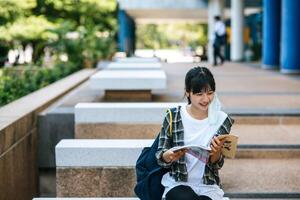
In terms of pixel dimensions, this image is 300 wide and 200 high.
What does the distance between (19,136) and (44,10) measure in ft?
65.1

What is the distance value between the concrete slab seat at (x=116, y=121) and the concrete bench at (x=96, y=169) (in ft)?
4.38

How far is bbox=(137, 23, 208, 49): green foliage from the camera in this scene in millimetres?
71125

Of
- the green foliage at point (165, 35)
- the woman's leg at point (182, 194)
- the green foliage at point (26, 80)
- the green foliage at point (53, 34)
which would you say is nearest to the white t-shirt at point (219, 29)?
the green foliage at point (53, 34)

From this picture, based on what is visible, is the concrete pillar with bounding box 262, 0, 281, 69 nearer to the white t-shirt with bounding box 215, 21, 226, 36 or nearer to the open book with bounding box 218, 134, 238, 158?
the white t-shirt with bounding box 215, 21, 226, 36

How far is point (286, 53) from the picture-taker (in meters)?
15.0

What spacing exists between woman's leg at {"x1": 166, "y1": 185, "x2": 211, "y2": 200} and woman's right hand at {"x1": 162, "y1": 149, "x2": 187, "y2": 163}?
217 mm

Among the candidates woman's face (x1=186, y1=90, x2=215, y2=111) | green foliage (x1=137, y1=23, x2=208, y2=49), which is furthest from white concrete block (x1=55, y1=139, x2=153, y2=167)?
green foliage (x1=137, y1=23, x2=208, y2=49)

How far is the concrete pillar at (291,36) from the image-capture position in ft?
48.0

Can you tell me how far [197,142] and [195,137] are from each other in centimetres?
4

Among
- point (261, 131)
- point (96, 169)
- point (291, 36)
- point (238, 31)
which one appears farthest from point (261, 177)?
point (238, 31)

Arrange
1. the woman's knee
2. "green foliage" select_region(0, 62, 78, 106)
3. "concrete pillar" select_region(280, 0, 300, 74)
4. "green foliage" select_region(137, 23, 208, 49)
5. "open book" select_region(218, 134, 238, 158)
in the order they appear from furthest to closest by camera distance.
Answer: "green foliage" select_region(137, 23, 208, 49) → "concrete pillar" select_region(280, 0, 300, 74) → "green foliage" select_region(0, 62, 78, 106) → the woman's knee → "open book" select_region(218, 134, 238, 158)

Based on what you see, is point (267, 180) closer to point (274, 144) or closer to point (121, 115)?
point (274, 144)

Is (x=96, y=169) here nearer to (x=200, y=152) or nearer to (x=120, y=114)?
(x=120, y=114)

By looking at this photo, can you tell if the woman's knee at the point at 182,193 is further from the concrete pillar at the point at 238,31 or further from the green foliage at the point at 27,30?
the concrete pillar at the point at 238,31
